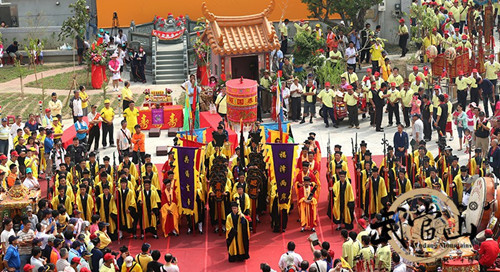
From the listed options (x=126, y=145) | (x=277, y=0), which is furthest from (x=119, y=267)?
(x=277, y=0)

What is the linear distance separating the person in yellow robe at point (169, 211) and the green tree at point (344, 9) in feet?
51.2

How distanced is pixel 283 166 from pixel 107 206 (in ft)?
12.6

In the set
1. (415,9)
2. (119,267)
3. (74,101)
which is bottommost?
(119,267)

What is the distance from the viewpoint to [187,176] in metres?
20.9

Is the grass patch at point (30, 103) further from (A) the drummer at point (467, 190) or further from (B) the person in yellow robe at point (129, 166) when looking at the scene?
(A) the drummer at point (467, 190)

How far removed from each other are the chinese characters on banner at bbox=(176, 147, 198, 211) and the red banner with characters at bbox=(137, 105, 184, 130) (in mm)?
7777

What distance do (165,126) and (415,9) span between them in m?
9.96

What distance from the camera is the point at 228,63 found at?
2966cm

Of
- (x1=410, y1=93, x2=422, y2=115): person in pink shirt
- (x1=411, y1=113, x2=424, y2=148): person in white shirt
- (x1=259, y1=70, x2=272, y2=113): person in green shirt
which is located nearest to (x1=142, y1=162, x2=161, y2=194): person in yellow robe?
(x1=411, y1=113, x2=424, y2=148): person in white shirt

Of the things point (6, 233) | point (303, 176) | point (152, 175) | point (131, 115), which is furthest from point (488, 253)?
point (131, 115)

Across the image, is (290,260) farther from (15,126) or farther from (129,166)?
(15,126)

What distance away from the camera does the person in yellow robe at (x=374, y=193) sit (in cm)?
2098

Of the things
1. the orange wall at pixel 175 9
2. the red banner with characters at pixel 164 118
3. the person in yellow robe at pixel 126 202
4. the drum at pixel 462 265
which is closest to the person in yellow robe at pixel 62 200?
the person in yellow robe at pixel 126 202

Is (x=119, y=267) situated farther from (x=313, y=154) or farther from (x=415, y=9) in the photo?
(x=415, y=9)
